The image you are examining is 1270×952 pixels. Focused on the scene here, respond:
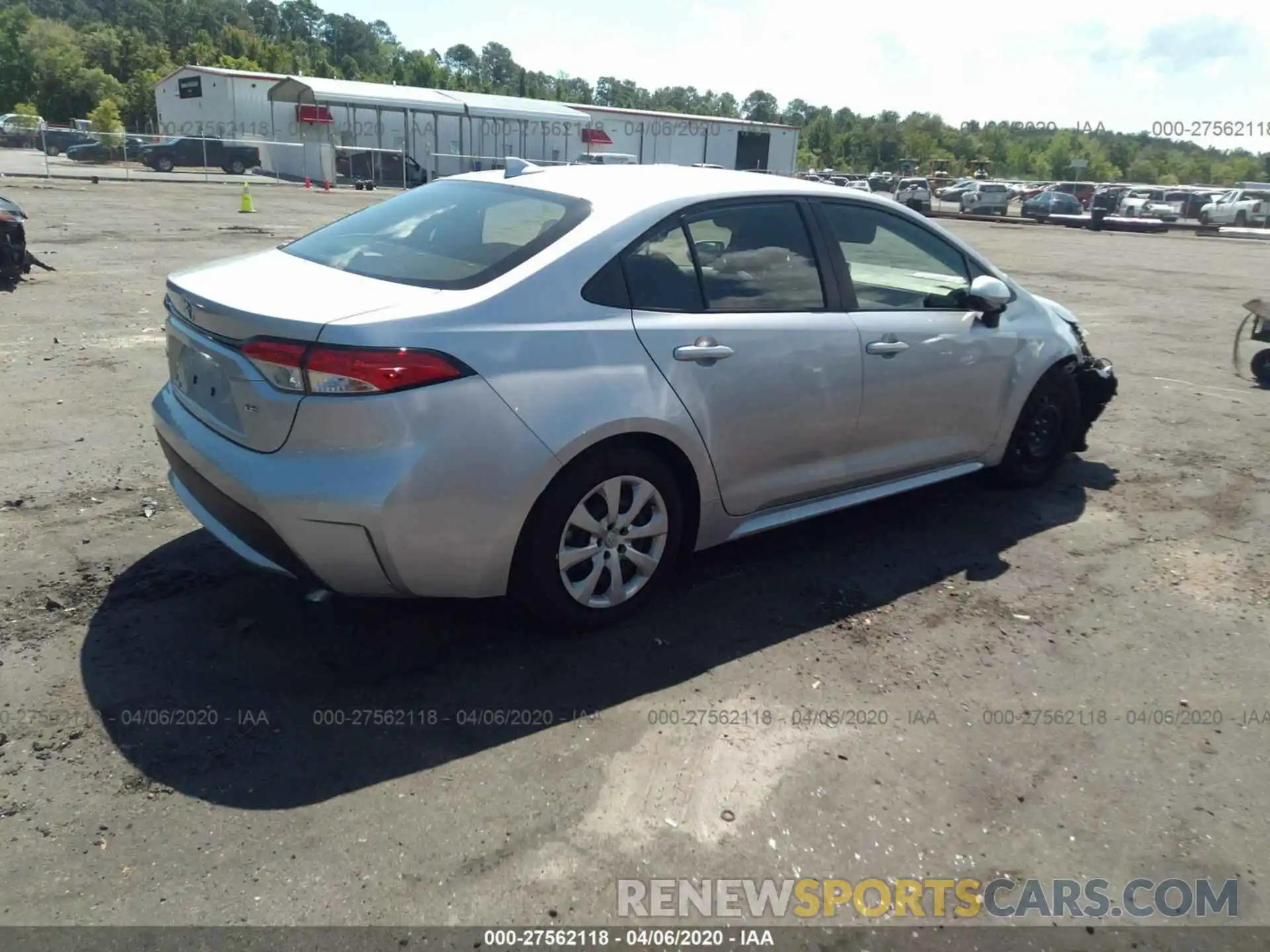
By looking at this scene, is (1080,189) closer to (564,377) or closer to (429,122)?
(429,122)

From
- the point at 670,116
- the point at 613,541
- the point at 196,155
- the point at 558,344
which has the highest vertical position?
the point at 670,116

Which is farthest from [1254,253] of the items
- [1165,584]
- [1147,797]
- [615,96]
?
[615,96]

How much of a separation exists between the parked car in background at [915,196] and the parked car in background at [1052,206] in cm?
443

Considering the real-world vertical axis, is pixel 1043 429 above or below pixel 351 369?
below

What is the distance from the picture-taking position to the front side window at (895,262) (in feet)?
14.2

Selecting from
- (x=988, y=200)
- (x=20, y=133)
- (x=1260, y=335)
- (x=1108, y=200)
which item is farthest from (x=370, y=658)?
(x=20, y=133)

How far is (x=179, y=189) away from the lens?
1166 inches

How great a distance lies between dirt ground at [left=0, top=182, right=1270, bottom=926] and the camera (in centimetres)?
255

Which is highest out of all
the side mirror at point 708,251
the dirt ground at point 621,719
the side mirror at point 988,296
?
the side mirror at point 708,251

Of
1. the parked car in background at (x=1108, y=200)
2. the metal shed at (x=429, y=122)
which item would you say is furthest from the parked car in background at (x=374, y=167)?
the parked car in background at (x=1108, y=200)

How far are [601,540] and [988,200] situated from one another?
44737 mm

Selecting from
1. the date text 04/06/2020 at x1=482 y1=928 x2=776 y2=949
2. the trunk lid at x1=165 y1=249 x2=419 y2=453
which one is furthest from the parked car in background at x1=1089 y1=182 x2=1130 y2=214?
the date text 04/06/2020 at x1=482 y1=928 x2=776 y2=949

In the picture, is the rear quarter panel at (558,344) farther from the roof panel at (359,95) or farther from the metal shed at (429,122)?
the roof panel at (359,95)

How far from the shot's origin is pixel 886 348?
169 inches
